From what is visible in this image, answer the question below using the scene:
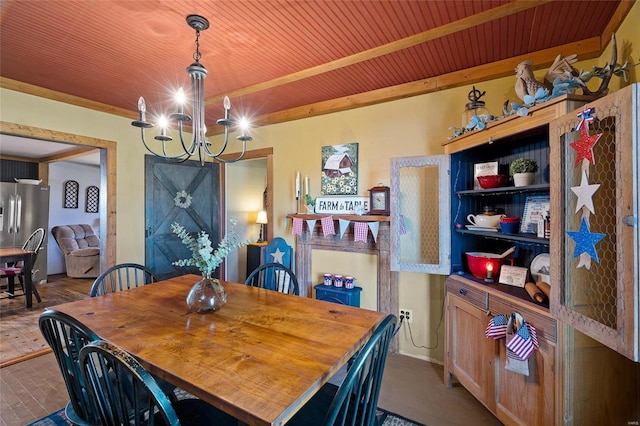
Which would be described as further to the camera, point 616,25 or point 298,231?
point 298,231

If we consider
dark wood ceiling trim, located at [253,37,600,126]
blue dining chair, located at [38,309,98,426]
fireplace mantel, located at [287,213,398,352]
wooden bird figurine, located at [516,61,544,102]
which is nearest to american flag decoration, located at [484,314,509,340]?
fireplace mantel, located at [287,213,398,352]

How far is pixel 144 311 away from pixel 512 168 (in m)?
2.43

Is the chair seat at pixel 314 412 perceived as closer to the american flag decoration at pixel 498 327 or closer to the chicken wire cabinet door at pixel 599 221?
the american flag decoration at pixel 498 327

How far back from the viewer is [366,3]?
1.69 metres

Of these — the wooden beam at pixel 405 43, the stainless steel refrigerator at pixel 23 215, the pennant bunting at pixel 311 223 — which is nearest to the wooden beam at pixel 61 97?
the wooden beam at pixel 405 43

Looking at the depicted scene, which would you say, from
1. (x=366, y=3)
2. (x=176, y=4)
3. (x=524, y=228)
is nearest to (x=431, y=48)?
(x=366, y=3)

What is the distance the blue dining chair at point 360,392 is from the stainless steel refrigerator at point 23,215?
6502 millimetres

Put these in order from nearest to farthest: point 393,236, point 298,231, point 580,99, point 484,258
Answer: point 580,99, point 484,258, point 393,236, point 298,231

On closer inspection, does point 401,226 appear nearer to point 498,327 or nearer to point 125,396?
point 498,327

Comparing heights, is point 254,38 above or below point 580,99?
above

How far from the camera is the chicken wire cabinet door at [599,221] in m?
1.10

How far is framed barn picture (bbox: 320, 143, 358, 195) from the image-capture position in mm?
3086

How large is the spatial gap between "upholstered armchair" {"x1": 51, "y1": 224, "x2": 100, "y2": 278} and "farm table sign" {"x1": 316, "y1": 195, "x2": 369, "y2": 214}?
17.0ft

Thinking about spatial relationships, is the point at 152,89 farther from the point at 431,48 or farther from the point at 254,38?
the point at 431,48
